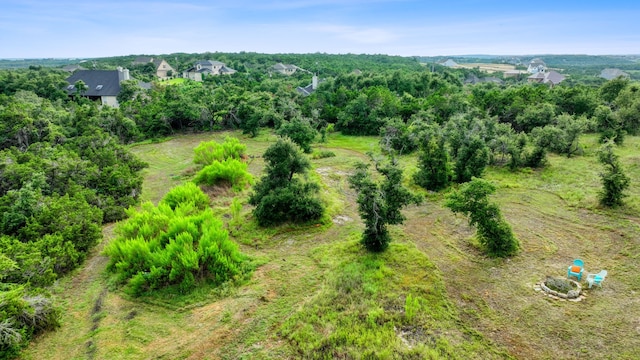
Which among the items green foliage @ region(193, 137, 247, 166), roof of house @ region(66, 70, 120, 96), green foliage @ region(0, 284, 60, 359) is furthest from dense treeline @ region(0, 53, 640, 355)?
roof of house @ region(66, 70, 120, 96)

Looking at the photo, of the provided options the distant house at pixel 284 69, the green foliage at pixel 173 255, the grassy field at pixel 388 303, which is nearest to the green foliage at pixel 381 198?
the grassy field at pixel 388 303

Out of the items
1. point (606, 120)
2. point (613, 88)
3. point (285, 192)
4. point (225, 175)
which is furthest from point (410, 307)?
point (613, 88)

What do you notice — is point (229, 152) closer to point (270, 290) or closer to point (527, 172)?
point (270, 290)

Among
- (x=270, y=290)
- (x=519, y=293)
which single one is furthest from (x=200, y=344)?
(x=519, y=293)

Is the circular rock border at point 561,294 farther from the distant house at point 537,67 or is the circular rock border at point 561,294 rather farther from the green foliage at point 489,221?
the distant house at point 537,67

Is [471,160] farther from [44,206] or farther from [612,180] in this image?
[44,206]

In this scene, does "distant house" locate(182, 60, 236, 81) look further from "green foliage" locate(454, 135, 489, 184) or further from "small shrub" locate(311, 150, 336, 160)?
"green foliage" locate(454, 135, 489, 184)
